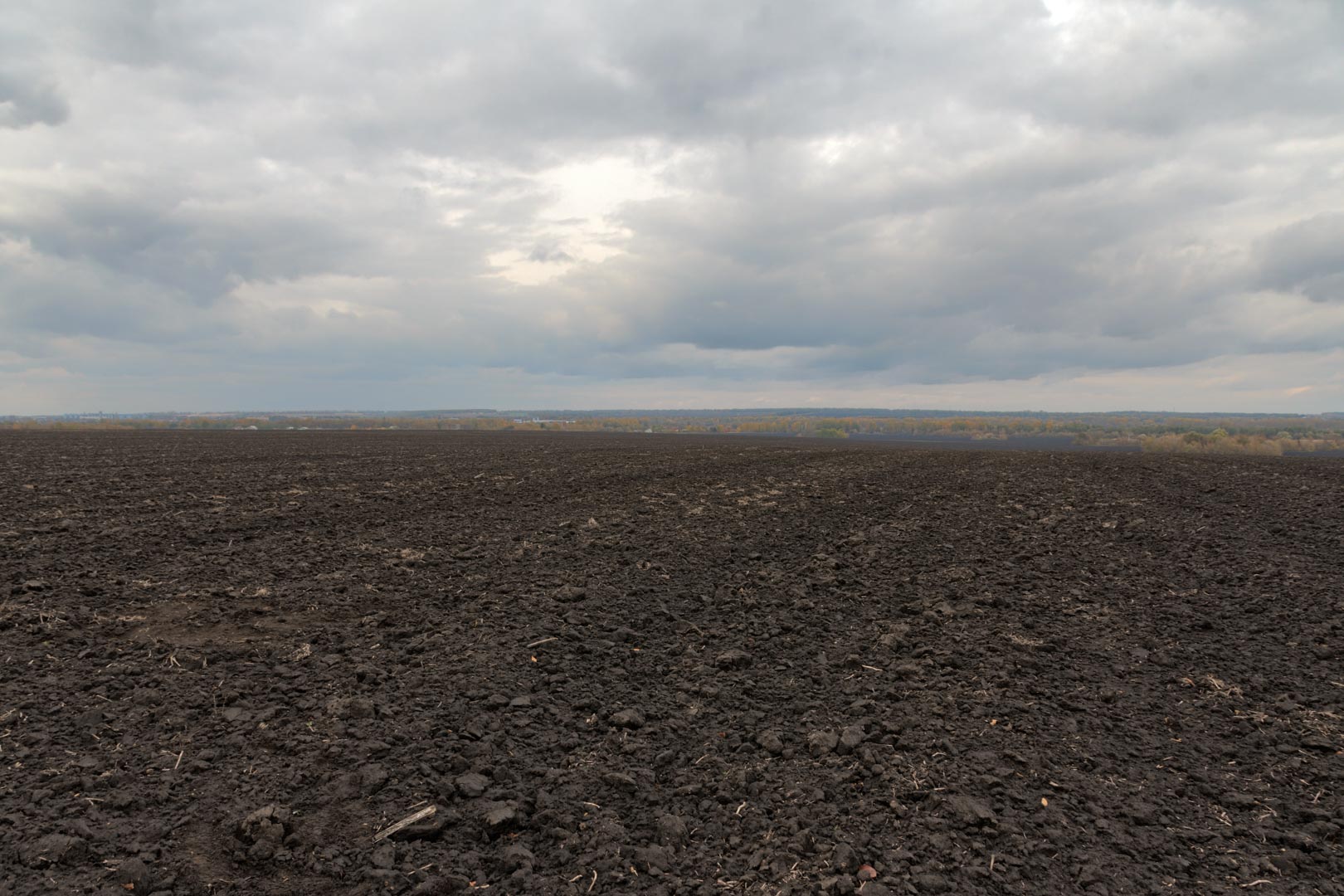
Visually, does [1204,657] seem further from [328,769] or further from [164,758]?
[164,758]

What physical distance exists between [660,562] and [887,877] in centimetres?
652

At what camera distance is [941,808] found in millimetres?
4184

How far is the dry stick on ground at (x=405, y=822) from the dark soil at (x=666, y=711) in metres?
0.05

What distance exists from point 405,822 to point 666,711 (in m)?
2.20

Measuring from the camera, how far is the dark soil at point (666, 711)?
3729 mm

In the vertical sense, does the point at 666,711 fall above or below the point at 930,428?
below

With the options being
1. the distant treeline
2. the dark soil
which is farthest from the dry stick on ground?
the distant treeline

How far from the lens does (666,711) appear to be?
18.2ft

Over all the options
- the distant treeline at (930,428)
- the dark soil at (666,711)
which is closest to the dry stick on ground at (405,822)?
the dark soil at (666,711)

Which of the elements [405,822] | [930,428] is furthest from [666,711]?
[930,428]

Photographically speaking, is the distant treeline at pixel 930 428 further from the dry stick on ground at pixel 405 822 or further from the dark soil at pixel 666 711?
the dry stick on ground at pixel 405 822

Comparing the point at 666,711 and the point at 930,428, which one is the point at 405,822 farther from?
the point at 930,428

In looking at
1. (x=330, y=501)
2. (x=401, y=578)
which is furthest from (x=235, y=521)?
(x=401, y=578)

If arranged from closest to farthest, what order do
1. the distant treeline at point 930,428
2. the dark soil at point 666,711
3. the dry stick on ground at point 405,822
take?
the dark soil at point 666,711
the dry stick on ground at point 405,822
the distant treeline at point 930,428
